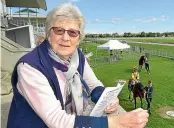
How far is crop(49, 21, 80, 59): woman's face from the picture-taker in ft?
6.82

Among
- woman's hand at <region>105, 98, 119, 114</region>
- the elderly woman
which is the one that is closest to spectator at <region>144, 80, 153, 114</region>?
woman's hand at <region>105, 98, 119, 114</region>

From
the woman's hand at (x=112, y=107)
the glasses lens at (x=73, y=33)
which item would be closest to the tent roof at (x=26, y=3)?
the woman's hand at (x=112, y=107)

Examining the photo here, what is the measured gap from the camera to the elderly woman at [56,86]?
1797 mm

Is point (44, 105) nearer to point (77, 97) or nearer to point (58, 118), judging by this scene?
point (58, 118)

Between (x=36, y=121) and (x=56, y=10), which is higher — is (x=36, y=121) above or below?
below

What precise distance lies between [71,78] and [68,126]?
43cm

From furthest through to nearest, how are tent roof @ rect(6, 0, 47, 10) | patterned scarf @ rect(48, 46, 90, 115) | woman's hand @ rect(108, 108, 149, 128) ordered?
tent roof @ rect(6, 0, 47, 10) < patterned scarf @ rect(48, 46, 90, 115) < woman's hand @ rect(108, 108, 149, 128)

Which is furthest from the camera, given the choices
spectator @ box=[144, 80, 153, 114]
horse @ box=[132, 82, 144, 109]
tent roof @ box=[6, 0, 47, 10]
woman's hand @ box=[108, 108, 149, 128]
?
tent roof @ box=[6, 0, 47, 10]

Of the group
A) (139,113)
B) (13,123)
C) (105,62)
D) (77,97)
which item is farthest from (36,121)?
(105,62)

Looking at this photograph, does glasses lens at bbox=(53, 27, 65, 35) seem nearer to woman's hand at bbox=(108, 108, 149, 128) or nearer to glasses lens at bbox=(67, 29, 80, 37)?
glasses lens at bbox=(67, 29, 80, 37)

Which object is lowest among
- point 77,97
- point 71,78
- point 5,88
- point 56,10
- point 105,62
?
point 105,62

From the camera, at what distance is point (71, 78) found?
2.11 metres

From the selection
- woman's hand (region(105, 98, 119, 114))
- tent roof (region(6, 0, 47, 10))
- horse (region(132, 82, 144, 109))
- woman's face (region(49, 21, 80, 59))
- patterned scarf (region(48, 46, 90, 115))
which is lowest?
horse (region(132, 82, 144, 109))

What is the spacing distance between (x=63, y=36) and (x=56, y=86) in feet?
1.26
